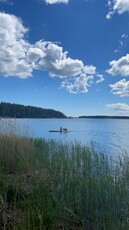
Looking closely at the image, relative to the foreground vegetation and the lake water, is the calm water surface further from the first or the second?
the foreground vegetation

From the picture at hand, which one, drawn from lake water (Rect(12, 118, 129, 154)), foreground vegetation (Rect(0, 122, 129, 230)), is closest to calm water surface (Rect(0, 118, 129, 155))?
lake water (Rect(12, 118, 129, 154))

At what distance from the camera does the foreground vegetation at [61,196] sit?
3158 mm

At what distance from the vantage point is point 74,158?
6.71 m

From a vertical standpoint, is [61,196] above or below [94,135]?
above

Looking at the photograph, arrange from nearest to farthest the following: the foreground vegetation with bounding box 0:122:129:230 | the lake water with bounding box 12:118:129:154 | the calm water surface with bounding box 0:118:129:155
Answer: the foreground vegetation with bounding box 0:122:129:230 → the calm water surface with bounding box 0:118:129:155 → the lake water with bounding box 12:118:129:154

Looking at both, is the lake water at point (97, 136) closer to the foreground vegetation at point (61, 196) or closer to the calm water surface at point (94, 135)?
the calm water surface at point (94, 135)

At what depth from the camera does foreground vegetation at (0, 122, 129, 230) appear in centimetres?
316

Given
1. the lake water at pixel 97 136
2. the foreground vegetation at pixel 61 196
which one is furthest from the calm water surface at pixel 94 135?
the foreground vegetation at pixel 61 196

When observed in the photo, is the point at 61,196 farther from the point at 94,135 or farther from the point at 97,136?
the point at 94,135

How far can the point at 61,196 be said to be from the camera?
13.3 feet

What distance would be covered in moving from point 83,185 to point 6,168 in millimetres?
2281

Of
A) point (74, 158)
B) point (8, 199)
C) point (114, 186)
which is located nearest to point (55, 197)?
point (8, 199)

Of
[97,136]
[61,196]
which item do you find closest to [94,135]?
[97,136]

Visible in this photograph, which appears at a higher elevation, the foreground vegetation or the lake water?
the foreground vegetation
